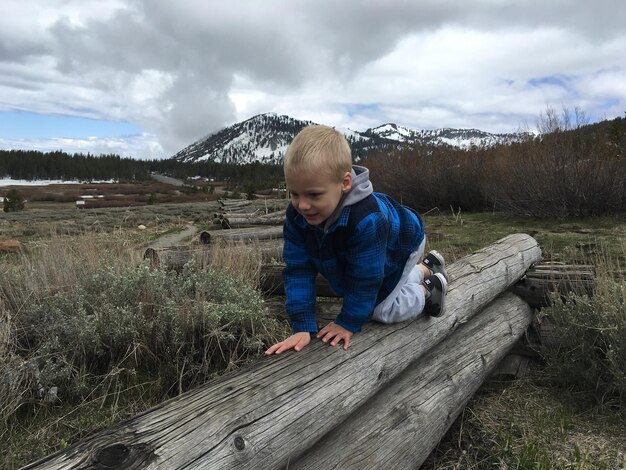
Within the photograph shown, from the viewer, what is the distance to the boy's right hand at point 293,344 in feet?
7.75

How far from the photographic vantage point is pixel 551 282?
14.6 feet

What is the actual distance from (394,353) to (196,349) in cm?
154

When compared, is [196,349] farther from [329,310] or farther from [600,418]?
[600,418]

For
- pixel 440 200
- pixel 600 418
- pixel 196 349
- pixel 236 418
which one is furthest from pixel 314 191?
pixel 440 200

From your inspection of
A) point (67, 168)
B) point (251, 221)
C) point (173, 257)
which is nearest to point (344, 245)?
point (173, 257)

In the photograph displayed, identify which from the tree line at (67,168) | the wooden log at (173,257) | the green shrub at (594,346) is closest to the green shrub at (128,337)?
the wooden log at (173,257)

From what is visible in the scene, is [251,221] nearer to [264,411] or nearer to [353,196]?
[353,196]

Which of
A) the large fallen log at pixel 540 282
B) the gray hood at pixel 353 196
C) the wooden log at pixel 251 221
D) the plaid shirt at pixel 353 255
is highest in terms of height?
the gray hood at pixel 353 196

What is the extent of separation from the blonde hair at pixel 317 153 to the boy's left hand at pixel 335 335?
0.86m

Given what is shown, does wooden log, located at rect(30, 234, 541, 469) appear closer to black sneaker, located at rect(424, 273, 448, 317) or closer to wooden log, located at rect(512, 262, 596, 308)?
black sneaker, located at rect(424, 273, 448, 317)

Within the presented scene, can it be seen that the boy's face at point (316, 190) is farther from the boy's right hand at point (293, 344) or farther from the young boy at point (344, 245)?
the boy's right hand at point (293, 344)

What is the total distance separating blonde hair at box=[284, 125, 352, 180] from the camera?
227 cm

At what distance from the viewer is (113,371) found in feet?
9.74

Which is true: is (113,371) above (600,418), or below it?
above
